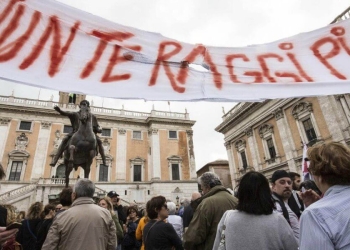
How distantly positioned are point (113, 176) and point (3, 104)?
546 inches

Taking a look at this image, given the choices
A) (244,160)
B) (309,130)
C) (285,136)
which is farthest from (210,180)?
(244,160)

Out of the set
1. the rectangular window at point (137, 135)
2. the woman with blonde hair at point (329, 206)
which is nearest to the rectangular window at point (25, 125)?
the rectangular window at point (137, 135)

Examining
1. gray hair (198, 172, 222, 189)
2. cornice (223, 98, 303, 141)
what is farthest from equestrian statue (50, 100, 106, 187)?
cornice (223, 98, 303, 141)

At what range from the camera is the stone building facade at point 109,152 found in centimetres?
2219

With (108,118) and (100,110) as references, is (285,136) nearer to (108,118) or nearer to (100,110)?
(108,118)

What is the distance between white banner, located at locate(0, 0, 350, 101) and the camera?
1724 mm

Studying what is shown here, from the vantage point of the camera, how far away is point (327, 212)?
3.44 ft

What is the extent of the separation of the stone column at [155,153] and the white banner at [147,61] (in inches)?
1007

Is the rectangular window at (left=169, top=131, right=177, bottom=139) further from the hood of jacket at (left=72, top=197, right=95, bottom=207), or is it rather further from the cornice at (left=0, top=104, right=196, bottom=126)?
the hood of jacket at (left=72, top=197, right=95, bottom=207)

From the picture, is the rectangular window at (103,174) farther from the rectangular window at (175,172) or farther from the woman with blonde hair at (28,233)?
the woman with blonde hair at (28,233)

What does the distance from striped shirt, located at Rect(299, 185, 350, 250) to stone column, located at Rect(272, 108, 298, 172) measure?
19.5 meters

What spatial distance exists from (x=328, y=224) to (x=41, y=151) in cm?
2739

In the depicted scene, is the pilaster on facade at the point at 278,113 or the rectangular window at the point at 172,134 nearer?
the pilaster on facade at the point at 278,113

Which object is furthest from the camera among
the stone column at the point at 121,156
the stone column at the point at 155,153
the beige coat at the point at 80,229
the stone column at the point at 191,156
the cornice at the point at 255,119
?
the stone column at the point at 191,156
